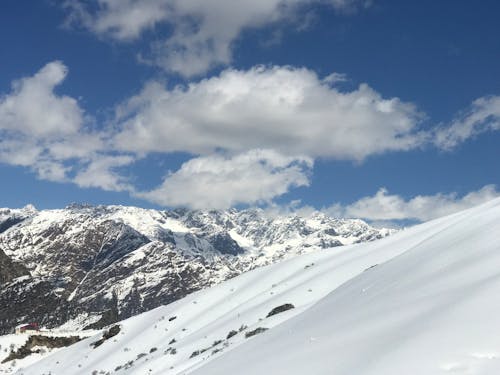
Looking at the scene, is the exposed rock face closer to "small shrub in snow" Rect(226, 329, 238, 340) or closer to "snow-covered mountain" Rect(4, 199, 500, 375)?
"snow-covered mountain" Rect(4, 199, 500, 375)

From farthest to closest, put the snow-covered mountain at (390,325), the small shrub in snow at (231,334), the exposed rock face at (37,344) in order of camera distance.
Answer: the exposed rock face at (37,344), the small shrub in snow at (231,334), the snow-covered mountain at (390,325)

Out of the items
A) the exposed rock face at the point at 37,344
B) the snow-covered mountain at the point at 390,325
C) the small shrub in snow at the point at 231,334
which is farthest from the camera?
the exposed rock face at the point at 37,344

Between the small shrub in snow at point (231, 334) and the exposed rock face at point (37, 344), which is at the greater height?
the exposed rock face at point (37, 344)

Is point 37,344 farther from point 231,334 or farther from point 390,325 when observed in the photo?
point 390,325

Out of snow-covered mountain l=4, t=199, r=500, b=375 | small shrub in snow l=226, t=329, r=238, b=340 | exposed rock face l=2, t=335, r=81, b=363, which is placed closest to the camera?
snow-covered mountain l=4, t=199, r=500, b=375

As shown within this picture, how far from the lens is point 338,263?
38219mm

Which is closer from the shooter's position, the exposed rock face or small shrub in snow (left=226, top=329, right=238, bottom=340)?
small shrub in snow (left=226, top=329, right=238, bottom=340)

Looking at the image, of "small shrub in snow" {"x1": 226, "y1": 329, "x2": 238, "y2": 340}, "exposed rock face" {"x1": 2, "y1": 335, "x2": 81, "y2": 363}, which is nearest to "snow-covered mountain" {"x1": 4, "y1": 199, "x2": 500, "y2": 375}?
"small shrub in snow" {"x1": 226, "y1": 329, "x2": 238, "y2": 340}

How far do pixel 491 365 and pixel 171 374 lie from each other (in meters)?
15.5

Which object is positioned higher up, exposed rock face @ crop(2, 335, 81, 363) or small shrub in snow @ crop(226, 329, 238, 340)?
exposed rock face @ crop(2, 335, 81, 363)

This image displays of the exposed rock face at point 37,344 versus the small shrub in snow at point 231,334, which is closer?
the small shrub in snow at point 231,334

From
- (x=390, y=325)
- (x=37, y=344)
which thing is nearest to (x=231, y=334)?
(x=390, y=325)

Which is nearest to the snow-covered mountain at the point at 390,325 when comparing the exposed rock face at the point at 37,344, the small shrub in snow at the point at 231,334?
the small shrub in snow at the point at 231,334

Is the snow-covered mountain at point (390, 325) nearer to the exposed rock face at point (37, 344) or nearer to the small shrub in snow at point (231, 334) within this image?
the small shrub in snow at point (231, 334)
